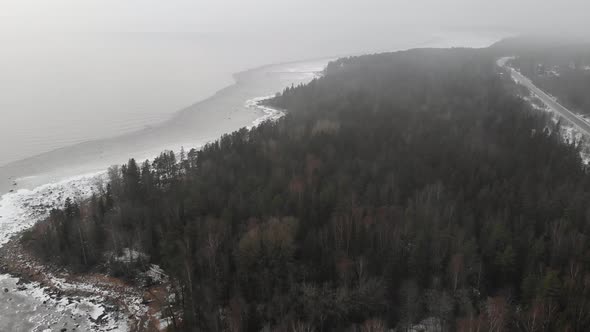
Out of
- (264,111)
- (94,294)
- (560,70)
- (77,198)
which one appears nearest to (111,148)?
(77,198)

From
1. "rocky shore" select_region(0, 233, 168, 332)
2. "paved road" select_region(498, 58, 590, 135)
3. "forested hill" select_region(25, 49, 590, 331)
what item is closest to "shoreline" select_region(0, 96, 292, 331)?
"rocky shore" select_region(0, 233, 168, 332)

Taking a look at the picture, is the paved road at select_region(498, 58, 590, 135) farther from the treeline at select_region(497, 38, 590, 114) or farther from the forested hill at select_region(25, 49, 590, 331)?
the forested hill at select_region(25, 49, 590, 331)

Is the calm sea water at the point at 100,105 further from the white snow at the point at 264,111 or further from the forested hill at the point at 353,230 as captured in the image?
the forested hill at the point at 353,230

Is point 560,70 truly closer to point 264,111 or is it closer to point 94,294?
point 264,111

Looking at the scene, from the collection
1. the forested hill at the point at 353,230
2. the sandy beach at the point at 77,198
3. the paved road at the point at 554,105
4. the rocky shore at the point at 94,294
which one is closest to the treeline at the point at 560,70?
the paved road at the point at 554,105

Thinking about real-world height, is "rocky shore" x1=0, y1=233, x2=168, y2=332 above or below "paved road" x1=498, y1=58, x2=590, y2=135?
below

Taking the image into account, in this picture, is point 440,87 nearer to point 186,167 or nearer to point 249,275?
point 186,167
